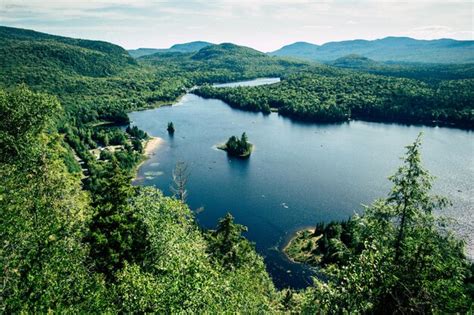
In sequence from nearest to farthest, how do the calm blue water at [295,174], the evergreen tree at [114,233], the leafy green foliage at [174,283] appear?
the leafy green foliage at [174,283] → the evergreen tree at [114,233] → the calm blue water at [295,174]

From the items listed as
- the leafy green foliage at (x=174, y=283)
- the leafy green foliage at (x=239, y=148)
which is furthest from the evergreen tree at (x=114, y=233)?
the leafy green foliage at (x=239, y=148)

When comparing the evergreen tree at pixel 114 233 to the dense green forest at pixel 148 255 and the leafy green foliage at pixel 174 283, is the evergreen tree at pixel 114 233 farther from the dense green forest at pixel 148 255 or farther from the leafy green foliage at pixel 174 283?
the leafy green foliage at pixel 174 283

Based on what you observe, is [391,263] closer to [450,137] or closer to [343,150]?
[343,150]

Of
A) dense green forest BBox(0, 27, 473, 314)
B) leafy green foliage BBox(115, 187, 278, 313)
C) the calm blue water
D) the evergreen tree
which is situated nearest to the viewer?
dense green forest BBox(0, 27, 473, 314)

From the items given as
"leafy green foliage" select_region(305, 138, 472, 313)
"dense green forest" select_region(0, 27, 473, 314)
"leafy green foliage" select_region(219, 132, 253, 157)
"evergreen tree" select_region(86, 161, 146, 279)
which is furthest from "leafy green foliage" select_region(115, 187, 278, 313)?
"leafy green foliage" select_region(219, 132, 253, 157)

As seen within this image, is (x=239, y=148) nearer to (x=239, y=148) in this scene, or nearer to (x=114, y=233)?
(x=239, y=148)

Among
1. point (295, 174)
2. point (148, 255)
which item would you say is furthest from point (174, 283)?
point (295, 174)

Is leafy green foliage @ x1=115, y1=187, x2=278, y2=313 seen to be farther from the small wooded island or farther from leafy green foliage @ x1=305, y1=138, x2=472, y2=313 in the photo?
the small wooded island

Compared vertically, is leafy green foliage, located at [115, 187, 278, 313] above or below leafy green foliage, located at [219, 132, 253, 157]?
above

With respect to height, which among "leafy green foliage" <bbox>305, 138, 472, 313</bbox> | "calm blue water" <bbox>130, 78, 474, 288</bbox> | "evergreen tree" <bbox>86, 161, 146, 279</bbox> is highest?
"leafy green foliage" <bbox>305, 138, 472, 313</bbox>
